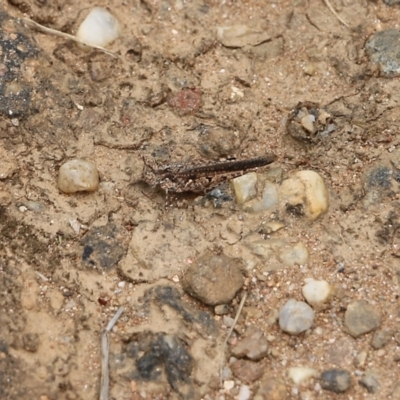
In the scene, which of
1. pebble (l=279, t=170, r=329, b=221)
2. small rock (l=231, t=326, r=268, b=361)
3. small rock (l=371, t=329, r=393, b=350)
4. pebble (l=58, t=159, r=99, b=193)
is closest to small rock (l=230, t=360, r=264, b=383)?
small rock (l=231, t=326, r=268, b=361)

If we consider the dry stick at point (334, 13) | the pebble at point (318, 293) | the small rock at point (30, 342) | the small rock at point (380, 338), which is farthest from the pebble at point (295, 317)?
the dry stick at point (334, 13)

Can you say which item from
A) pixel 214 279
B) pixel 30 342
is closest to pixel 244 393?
pixel 214 279

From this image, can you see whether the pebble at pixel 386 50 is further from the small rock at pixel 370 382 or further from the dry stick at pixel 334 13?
the small rock at pixel 370 382

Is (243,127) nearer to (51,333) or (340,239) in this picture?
(340,239)

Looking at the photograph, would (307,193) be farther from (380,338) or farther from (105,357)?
(105,357)

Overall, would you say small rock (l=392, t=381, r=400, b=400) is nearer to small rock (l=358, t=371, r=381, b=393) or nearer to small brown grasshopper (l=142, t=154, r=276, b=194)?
small rock (l=358, t=371, r=381, b=393)
